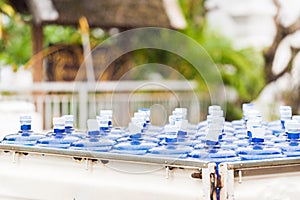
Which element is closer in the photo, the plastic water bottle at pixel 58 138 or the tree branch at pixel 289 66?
the plastic water bottle at pixel 58 138

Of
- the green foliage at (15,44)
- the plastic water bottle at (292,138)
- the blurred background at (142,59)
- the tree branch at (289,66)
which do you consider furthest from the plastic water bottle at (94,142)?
the green foliage at (15,44)

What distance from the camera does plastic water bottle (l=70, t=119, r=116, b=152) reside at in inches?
88.9

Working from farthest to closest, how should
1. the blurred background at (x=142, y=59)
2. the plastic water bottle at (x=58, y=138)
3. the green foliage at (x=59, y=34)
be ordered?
1. the green foliage at (x=59, y=34)
2. the blurred background at (x=142, y=59)
3. the plastic water bottle at (x=58, y=138)

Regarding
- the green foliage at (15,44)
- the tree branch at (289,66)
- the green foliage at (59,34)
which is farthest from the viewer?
the green foliage at (15,44)

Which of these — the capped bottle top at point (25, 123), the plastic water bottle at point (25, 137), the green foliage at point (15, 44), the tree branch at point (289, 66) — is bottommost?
the plastic water bottle at point (25, 137)

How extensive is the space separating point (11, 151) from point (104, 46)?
5554 millimetres

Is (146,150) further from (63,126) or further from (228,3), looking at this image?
(228,3)

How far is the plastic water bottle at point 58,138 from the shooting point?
2.39 meters

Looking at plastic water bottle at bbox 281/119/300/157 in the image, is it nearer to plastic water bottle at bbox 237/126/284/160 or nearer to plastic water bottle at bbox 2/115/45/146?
plastic water bottle at bbox 237/126/284/160

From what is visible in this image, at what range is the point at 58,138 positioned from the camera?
2496mm

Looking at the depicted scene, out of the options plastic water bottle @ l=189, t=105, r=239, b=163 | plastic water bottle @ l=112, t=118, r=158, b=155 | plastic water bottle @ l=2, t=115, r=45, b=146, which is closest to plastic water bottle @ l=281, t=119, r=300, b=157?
plastic water bottle @ l=189, t=105, r=239, b=163

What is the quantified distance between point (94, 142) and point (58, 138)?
0.82 ft

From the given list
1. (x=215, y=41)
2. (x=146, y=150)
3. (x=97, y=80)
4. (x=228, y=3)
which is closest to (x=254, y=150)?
(x=146, y=150)

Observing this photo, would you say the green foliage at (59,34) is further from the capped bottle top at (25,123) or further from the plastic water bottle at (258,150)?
the plastic water bottle at (258,150)
